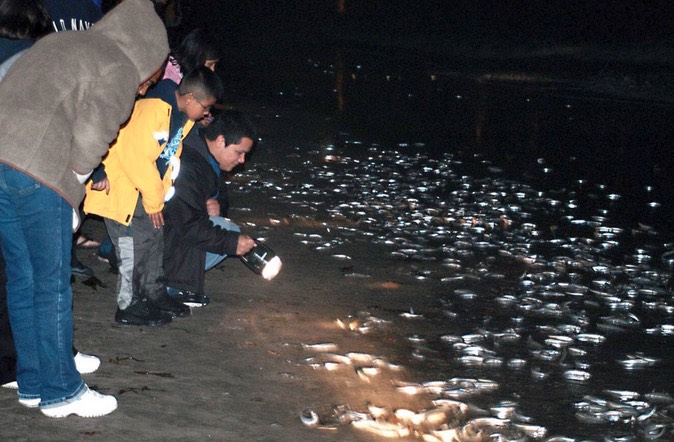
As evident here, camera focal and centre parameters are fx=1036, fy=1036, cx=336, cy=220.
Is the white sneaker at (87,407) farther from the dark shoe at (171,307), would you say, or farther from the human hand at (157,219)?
the dark shoe at (171,307)

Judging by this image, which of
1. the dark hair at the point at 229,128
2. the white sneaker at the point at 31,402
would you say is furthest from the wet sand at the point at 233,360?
the dark hair at the point at 229,128

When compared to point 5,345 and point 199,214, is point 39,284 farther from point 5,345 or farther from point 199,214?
point 199,214

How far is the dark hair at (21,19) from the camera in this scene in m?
5.03

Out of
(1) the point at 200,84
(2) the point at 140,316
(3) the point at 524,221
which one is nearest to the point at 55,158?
(1) the point at 200,84

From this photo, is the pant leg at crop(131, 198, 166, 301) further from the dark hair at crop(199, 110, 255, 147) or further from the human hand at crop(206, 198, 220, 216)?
the dark hair at crop(199, 110, 255, 147)

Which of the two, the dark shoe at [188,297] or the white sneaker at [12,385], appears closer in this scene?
the white sneaker at [12,385]

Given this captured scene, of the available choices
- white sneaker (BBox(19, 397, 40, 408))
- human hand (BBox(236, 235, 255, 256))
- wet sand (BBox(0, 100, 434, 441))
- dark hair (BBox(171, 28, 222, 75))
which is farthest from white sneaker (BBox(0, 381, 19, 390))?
dark hair (BBox(171, 28, 222, 75))

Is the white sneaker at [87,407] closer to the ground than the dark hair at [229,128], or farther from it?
closer to the ground

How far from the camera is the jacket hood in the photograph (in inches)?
187

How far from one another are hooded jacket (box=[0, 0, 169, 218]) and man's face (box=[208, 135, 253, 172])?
2299mm

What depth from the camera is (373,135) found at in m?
16.0

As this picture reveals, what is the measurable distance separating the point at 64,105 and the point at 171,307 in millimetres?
2336

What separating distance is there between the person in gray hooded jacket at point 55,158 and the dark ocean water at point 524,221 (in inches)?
87.0

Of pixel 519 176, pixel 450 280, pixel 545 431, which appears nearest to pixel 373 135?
pixel 519 176
